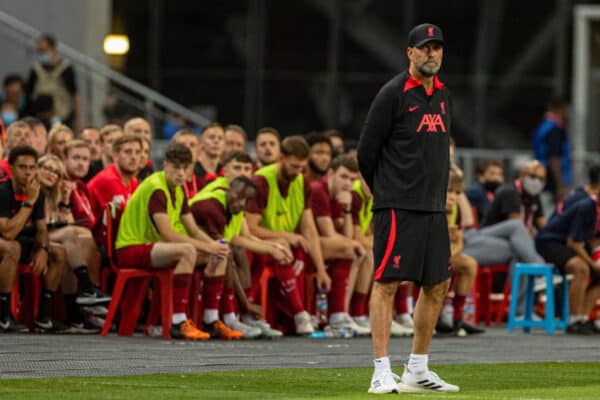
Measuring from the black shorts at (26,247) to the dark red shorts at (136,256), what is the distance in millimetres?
738

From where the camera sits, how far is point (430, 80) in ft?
35.1

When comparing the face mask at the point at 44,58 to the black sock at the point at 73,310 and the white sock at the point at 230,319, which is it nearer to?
the black sock at the point at 73,310

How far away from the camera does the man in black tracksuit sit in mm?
10523

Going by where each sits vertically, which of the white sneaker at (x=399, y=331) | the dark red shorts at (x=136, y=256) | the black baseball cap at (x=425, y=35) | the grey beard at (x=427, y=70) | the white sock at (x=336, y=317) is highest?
the black baseball cap at (x=425, y=35)

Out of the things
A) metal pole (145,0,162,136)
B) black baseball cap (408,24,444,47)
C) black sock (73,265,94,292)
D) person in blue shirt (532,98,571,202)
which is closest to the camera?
black baseball cap (408,24,444,47)

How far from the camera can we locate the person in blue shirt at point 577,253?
1759cm

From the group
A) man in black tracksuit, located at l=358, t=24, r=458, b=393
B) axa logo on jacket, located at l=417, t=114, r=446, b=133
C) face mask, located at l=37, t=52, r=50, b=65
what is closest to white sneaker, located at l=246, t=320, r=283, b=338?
man in black tracksuit, located at l=358, t=24, r=458, b=393

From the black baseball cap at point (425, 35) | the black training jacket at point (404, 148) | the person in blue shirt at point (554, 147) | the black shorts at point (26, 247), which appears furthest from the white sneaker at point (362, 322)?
the person in blue shirt at point (554, 147)

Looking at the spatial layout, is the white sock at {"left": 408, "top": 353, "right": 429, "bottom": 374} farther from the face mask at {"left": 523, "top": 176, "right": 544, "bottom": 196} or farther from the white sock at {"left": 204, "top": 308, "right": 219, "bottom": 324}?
the face mask at {"left": 523, "top": 176, "right": 544, "bottom": 196}

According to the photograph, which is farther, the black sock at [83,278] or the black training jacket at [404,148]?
the black sock at [83,278]

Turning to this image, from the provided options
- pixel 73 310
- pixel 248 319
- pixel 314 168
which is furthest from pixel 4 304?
pixel 314 168

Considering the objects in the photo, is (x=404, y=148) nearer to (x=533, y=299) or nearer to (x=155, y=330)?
(x=155, y=330)

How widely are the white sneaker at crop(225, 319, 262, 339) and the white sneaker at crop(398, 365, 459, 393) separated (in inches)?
174

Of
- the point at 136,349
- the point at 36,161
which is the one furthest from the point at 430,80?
the point at 36,161
